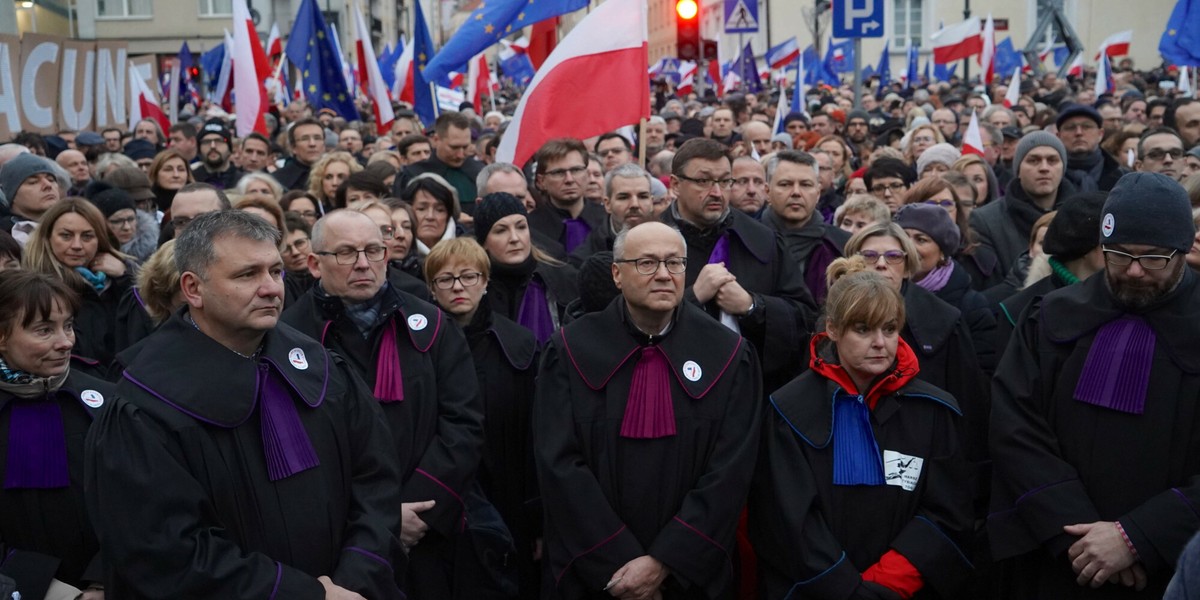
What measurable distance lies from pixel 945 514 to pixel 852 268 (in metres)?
1.13

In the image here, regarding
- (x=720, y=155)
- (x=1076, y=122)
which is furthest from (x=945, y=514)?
(x=1076, y=122)

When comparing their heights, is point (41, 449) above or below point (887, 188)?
below

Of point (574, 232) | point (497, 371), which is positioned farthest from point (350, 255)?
point (574, 232)

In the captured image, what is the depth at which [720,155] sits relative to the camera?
577 cm

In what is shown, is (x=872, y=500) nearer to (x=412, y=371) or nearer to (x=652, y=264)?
(x=652, y=264)

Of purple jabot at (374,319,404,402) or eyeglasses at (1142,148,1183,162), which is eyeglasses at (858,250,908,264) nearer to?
purple jabot at (374,319,404,402)

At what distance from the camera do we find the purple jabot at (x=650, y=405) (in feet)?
14.8

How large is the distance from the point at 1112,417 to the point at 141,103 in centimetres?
1448

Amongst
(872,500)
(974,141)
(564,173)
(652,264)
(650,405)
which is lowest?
(872,500)

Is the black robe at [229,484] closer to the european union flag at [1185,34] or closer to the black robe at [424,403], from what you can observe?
the black robe at [424,403]

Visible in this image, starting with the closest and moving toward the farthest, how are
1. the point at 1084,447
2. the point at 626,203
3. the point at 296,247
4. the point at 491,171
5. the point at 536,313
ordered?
the point at 1084,447
the point at 536,313
the point at 296,247
the point at 626,203
the point at 491,171

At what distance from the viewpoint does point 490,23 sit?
29.0ft

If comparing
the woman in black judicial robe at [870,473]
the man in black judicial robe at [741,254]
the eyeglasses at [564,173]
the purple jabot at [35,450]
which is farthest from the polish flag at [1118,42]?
the purple jabot at [35,450]

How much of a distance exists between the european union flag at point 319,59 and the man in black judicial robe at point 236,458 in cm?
1139
